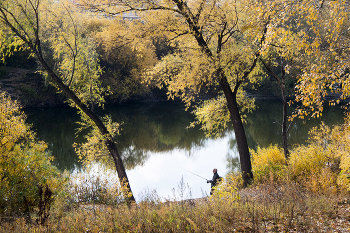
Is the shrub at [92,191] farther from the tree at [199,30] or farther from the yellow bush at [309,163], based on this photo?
the yellow bush at [309,163]

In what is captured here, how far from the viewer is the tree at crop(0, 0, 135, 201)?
24.4 ft

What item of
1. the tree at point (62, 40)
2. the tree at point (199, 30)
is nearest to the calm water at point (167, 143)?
the tree at point (62, 40)

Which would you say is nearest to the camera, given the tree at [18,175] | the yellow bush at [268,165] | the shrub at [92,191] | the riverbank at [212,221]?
the riverbank at [212,221]

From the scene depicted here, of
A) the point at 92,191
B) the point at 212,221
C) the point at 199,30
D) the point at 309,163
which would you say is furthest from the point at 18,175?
the point at 309,163

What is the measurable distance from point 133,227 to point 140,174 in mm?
10865

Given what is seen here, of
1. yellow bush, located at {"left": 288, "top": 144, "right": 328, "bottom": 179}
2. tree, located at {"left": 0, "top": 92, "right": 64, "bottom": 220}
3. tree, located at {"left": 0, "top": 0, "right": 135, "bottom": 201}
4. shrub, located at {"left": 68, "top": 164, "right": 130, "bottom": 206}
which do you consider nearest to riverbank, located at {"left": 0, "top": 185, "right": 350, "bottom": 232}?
tree, located at {"left": 0, "top": 92, "right": 64, "bottom": 220}

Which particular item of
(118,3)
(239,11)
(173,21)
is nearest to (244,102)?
(239,11)

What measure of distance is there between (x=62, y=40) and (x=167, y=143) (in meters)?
13.1

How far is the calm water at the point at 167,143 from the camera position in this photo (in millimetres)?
13914

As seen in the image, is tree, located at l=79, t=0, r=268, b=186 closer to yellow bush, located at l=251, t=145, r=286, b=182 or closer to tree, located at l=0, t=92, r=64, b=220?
yellow bush, located at l=251, t=145, r=286, b=182

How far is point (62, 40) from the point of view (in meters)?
8.65

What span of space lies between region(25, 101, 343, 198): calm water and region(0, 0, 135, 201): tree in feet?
10.8

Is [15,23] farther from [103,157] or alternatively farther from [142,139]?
[142,139]

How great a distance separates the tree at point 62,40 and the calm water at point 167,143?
3283mm
